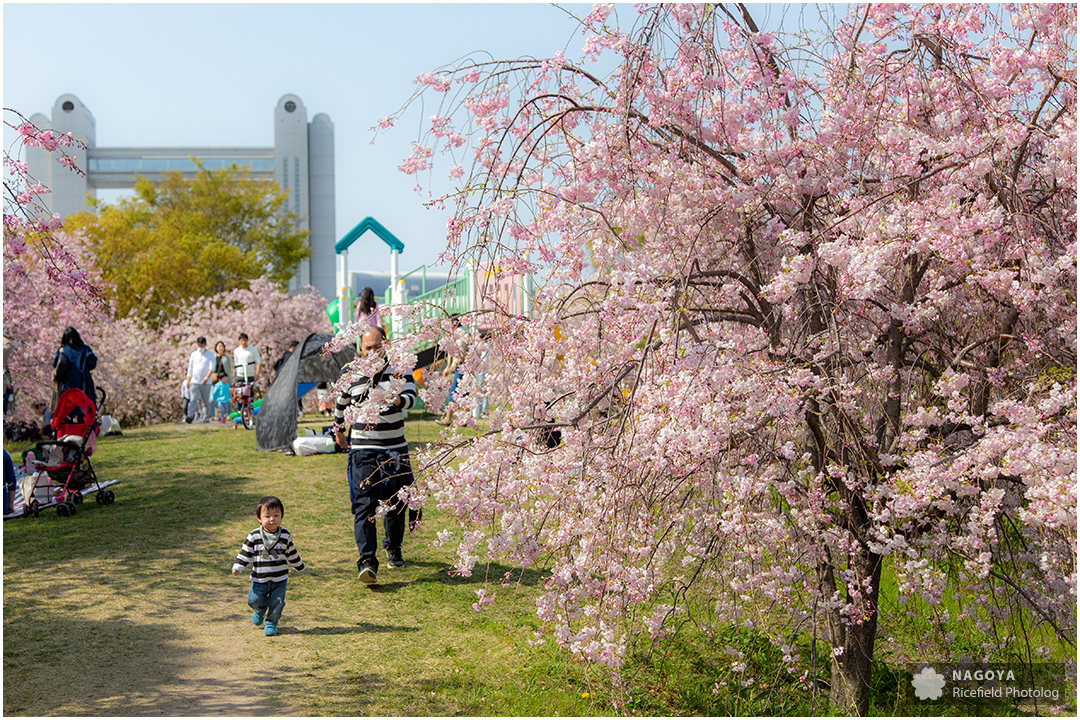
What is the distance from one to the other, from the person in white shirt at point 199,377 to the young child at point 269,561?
11.6 meters

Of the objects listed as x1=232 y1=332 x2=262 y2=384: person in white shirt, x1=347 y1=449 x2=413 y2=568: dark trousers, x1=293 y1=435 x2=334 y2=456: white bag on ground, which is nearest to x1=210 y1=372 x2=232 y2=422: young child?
x1=232 y1=332 x2=262 y2=384: person in white shirt

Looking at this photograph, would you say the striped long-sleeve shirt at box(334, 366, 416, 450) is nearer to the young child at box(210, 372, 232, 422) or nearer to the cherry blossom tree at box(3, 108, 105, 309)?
the cherry blossom tree at box(3, 108, 105, 309)

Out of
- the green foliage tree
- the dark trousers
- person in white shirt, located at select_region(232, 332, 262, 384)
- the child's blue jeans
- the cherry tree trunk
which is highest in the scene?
the green foliage tree

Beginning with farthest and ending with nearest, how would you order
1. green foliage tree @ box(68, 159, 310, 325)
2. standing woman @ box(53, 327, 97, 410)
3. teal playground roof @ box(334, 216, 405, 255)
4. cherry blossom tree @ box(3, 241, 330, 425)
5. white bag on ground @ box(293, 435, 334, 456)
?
green foliage tree @ box(68, 159, 310, 325) → teal playground roof @ box(334, 216, 405, 255) → cherry blossom tree @ box(3, 241, 330, 425) → white bag on ground @ box(293, 435, 334, 456) → standing woman @ box(53, 327, 97, 410)

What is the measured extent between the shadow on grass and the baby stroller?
3.12 metres

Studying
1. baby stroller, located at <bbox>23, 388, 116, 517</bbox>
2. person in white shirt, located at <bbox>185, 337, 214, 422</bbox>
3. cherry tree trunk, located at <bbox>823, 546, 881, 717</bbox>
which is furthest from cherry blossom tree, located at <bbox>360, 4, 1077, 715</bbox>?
person in white shirt, located at <bbox>185, 337, 214, 422</bbox>

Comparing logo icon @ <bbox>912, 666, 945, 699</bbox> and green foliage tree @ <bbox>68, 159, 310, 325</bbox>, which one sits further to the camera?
green foliage tree @ <bbox>68, 159, 310, 325</bbox>

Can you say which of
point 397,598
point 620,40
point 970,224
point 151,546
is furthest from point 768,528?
point 151,546

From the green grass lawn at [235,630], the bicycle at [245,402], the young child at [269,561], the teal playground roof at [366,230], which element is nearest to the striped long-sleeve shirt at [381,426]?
the young child at [269,561]

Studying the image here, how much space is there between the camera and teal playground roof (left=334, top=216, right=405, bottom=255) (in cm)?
1793

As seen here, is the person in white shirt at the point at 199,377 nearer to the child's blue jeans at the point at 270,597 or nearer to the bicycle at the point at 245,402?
the bicycle at the point at 245,402

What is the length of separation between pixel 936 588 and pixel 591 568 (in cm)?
156

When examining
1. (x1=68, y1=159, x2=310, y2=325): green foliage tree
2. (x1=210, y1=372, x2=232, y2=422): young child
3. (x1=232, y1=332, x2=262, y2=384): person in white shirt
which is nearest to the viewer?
(x1=232, y1=332, x2=262, y2=384): person in white shirt

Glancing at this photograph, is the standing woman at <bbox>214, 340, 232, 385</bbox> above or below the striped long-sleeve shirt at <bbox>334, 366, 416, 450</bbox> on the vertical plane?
above
